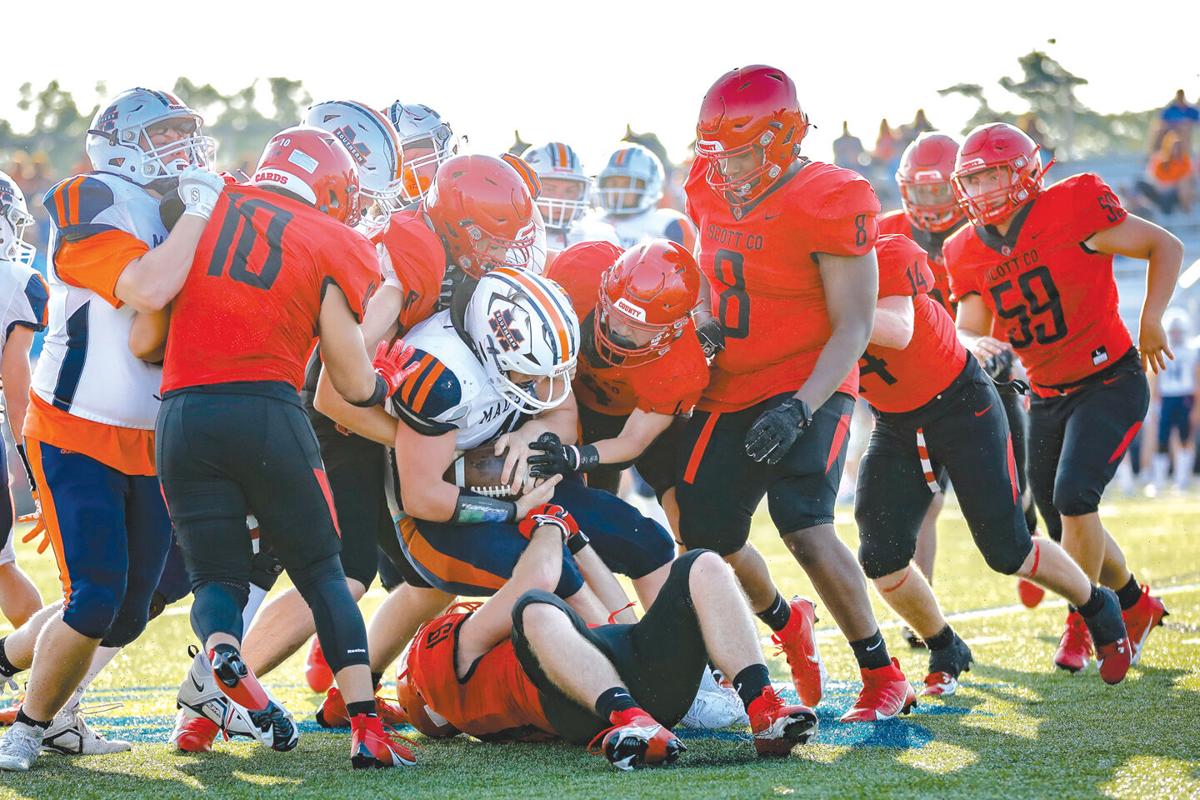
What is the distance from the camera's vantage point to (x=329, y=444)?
A: 4195 millimetres

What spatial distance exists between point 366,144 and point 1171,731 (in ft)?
9.24

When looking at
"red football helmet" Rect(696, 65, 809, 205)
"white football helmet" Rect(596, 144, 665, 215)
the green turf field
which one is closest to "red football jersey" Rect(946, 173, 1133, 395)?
the green turf field

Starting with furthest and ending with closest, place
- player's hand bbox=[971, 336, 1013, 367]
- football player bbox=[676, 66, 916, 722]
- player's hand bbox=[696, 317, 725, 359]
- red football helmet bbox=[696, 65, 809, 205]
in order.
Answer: player's hand bbox=[971, 336, 1013, 367] → player's hand bbox=[696, 317, 725, 359] → red football helmet bbox=[696, 65, 809, 205] → football player bbox=[676, 66, 916, 722]

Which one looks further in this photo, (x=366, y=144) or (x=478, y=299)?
(x=366, y=144)

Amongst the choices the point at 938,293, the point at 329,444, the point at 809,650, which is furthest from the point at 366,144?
the point at 938,293

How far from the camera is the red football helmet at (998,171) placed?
497 centimetres

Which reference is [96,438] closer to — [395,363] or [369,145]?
[395,363]

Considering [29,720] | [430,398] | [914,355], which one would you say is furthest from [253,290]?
[914,355]

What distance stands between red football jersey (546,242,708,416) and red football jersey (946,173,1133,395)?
5.22 ft

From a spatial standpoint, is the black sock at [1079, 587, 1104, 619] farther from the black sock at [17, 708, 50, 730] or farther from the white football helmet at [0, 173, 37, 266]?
the white football helmet at [0, 173, 37, 266]

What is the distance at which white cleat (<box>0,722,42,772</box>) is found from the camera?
3494 mm

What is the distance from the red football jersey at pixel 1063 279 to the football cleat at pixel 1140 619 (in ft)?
2.75

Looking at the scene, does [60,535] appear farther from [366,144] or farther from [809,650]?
[809,650]

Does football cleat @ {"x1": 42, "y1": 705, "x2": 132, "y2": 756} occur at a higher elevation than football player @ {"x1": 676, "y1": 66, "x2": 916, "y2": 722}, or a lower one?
lower
